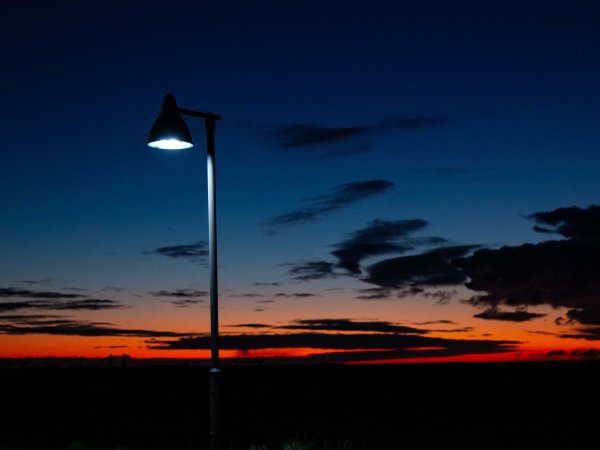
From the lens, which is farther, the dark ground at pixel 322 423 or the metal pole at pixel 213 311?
the dark ground at pixel 322 423

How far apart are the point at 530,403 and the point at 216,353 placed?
2009 inches

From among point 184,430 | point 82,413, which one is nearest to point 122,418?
→ point 82,413

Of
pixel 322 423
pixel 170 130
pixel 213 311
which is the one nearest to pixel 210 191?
pixel 170 130

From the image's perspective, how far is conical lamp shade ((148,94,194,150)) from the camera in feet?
40.1

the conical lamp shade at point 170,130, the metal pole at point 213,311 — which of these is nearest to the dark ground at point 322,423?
the metal pole at point 213,311

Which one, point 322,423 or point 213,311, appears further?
point 322,423

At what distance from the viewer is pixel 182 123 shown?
12.4 metres

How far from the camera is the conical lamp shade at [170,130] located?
40.1ft

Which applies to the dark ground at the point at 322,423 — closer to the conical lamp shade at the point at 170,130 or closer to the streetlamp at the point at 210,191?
the streetlamp at the point at 210,191

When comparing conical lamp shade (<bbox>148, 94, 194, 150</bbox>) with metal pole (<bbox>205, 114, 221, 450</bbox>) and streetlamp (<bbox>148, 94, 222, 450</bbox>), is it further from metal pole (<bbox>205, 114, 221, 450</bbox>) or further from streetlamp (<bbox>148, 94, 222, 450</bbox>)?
metal pole (<bbox>205, 114, 221, 450</bbox>)

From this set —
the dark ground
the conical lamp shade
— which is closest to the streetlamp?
the conical lamp shade

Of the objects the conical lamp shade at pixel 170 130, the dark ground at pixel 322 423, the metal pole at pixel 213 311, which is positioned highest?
the conical lamp shade at pixel 170 130

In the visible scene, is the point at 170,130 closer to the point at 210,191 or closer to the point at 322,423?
the point at 210,191

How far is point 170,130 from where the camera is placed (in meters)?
12.2
